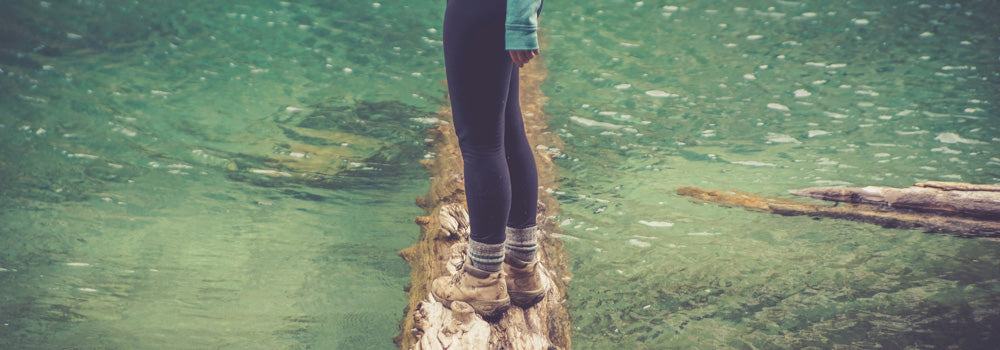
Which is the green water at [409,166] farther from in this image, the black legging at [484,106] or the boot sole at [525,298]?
the black legging at [484,106]

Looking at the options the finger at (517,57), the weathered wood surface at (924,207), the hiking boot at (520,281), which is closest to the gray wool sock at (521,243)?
the hiking boot at (520,281)

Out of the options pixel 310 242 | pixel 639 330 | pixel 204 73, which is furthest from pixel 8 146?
pixel 639 330

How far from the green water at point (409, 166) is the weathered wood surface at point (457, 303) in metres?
0.49

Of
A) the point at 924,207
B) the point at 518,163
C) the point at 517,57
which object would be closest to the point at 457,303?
the point at 518,163

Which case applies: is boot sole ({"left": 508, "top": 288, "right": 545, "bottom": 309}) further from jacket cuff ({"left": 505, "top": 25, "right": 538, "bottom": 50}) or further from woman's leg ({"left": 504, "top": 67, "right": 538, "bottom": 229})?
jacket cuff ({"left": 505, "top": 25, "right": 538, "bottom": 50})

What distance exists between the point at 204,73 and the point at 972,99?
6.32 m

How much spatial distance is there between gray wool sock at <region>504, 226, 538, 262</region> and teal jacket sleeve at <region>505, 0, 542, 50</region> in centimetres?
62

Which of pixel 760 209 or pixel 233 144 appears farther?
pixel 233 144

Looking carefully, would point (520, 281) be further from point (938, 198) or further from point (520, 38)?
point (938, 198)

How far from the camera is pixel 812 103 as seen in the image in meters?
5.37

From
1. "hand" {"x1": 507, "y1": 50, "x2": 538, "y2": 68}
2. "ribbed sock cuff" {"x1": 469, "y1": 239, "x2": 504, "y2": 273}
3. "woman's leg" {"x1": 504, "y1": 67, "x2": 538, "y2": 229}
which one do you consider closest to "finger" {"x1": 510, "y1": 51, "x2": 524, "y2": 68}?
"hand" {"x1": 507, "y1": 50, "x2": 538, "y2": 68}

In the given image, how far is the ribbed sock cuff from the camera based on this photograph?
1725 mm

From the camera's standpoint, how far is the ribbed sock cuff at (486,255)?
1.72 m

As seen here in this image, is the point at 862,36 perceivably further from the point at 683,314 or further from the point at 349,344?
the point at 349,344
